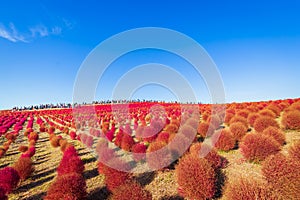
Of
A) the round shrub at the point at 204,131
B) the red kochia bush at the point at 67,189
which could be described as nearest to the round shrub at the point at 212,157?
the red kochia bush at the point at 67,189

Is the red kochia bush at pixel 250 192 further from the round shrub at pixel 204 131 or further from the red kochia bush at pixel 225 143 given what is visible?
the round shrub at pixel 204 131

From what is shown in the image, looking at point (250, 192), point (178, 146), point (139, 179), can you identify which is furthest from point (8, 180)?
point (250, 192)

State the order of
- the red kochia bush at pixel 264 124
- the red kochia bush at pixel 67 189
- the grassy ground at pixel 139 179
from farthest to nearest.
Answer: the red kochia bush at pixel 264 124, the grassy ground at pixel 139 179, the red kochia bush at pixel 67 189

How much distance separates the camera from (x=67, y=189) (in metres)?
6.58

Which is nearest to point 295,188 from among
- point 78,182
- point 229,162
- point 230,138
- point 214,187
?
point 214,187

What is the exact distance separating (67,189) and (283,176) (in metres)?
7.16

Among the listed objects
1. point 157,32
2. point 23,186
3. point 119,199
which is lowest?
point 23,186

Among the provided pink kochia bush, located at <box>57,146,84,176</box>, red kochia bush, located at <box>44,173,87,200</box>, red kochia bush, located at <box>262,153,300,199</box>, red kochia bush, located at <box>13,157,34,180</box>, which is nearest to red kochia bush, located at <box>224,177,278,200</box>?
red kochia bush, located at <box>262,153,300,199</box>

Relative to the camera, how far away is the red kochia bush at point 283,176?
5.68 metres

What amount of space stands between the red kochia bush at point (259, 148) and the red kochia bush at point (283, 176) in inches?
103

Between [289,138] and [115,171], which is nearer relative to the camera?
[115,171]

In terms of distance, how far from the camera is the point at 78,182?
7.01 m

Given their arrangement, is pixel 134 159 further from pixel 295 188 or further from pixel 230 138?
pixel 295 188

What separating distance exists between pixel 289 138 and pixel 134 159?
9977mm
